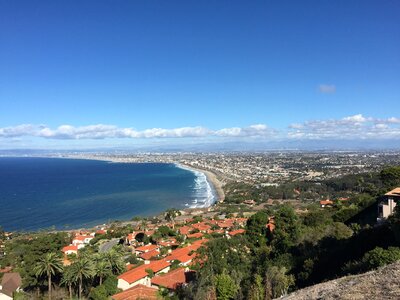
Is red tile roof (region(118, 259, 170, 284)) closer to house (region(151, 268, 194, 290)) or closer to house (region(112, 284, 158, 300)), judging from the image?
house (region(151, 268, 194, 290))

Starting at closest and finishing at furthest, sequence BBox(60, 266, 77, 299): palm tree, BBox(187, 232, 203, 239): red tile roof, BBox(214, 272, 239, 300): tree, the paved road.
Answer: BBox(214, 272, 239, 300): tree, BBox(60, 266, 77, 299): palm tree, the paved road, BBox(187, 232, 203, 239): red tile roof

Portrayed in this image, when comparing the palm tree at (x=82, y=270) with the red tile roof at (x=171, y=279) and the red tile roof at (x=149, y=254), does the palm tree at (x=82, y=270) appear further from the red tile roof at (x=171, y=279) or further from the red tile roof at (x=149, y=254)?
the red tile roof at (x=149, y=254)

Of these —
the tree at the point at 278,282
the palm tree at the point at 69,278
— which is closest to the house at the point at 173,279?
the palm tree at the point at 69,278

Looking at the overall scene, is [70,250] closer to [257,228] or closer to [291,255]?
[257,228]

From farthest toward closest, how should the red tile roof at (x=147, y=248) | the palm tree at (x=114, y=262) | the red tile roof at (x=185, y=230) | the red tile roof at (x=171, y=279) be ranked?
the red tile roof at (x=185, y=230)
the red tile roof at (x=147, y=248)
the palm tree at (x=114, y=262)
the red tile roof at (x=171, y=279)

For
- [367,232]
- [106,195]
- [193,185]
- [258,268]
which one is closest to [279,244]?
[258,268]

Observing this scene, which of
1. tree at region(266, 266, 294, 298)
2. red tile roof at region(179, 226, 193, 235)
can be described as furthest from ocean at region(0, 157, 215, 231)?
tree at region(266, 266, 294, 298)

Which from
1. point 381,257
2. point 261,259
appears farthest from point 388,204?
point 381,257
